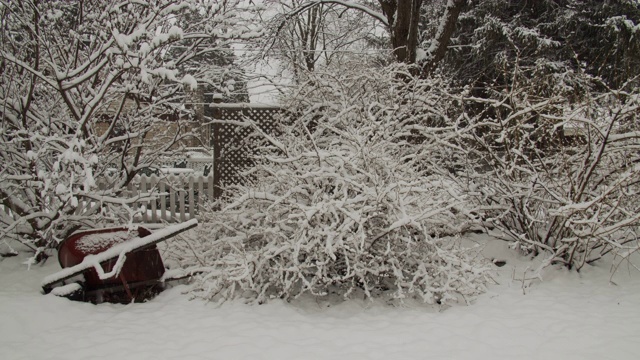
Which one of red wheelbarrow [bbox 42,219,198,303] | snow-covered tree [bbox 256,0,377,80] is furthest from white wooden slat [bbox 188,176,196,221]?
snow-covered tree [bbox 256,0,377,80]

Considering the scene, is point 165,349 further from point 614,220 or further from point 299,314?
point 614,220

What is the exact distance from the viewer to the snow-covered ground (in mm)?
3244

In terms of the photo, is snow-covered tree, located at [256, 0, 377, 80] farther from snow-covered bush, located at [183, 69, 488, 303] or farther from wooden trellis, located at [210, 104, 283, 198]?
snow-covered bush, located at [183, 69, 488, 303]

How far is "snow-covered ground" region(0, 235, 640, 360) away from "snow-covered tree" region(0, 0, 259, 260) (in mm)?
1018

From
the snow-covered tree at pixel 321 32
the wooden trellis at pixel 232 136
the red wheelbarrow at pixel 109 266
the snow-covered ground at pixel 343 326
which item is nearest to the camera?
the snow-covered ground at pixel 343 326

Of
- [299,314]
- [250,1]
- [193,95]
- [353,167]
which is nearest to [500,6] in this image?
[250,1]

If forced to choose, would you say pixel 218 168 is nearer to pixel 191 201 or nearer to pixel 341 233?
pixel 191 201

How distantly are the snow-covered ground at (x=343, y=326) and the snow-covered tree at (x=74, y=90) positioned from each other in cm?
102

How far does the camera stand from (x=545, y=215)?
4961mm

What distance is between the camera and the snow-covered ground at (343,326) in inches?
128

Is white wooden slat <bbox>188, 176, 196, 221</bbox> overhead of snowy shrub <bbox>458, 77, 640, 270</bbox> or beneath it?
beneath

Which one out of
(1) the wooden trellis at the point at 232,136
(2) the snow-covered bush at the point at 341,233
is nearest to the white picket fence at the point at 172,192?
(1) the wooden trellis at the point at 232,136

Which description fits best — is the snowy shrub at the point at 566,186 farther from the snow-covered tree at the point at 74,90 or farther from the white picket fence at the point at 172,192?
the white picket fence at the point at 172,192

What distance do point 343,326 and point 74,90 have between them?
4307mm
